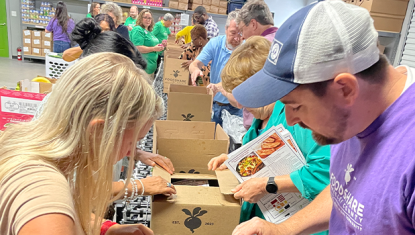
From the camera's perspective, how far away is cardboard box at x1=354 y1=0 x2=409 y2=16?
2.95m

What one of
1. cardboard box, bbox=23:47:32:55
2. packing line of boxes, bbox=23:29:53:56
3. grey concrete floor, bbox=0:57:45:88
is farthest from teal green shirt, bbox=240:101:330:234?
cardboard box, bbox=23:47:32:55

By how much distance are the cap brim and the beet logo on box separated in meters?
0.62

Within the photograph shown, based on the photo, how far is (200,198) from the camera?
1313 millimetres

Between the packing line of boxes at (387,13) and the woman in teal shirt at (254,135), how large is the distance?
2208mm

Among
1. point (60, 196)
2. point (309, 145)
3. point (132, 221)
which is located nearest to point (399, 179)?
point (309, 145)

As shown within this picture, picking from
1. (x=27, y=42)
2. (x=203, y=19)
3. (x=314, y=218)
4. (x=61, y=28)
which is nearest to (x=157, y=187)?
(x=314, y=218)

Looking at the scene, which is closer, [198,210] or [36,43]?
[198,210]

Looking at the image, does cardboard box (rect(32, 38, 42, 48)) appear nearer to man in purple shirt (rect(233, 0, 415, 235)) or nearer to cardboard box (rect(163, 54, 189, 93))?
cardboard box (rect(163, 54, 189, 93))

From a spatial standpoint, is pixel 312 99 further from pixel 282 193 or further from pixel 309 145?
pixel 282 193

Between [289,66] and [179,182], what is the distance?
113 centimetres

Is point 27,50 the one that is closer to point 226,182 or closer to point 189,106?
point 189,106

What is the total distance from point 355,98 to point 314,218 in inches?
22.7

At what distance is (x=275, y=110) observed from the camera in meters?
1.41

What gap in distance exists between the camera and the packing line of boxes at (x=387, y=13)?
2.98 m
